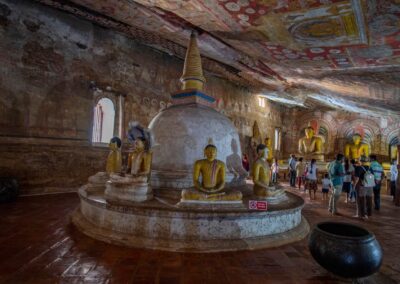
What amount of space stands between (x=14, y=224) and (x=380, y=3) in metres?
7.11

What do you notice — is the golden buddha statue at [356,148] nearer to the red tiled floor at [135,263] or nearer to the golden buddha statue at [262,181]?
the red tiled floor at [135,263]

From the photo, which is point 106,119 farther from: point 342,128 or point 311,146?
point 342,128

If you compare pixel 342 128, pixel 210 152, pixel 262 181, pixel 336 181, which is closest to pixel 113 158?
pixel 210 152

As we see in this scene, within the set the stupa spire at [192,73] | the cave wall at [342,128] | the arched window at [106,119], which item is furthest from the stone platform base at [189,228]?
the cave wall at [342,128]

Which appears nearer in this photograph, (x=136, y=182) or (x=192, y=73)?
(x=136, y=182)

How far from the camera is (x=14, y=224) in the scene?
461 centimetres

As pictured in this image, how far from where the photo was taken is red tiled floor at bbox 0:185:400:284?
2.81 m

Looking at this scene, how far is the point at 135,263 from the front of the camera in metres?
3.12

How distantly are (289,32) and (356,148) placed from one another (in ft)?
43.4

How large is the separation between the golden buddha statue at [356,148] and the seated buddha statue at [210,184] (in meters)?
14.8

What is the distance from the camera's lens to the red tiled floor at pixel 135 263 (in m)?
2.81

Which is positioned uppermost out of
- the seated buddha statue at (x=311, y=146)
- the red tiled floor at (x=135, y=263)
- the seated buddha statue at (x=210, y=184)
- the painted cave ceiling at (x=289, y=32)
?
the painted cave ceiling at (x=289, y=32)

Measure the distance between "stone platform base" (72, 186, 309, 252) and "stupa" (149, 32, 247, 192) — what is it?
3.96 feet

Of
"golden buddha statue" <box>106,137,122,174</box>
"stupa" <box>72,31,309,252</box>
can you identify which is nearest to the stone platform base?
"stupa" <box>72,31,309,252</box>
